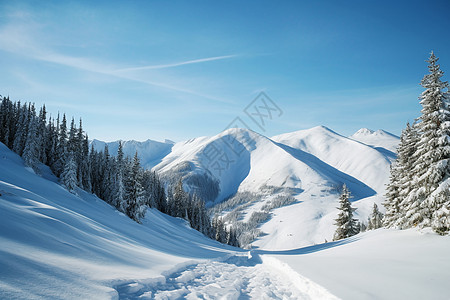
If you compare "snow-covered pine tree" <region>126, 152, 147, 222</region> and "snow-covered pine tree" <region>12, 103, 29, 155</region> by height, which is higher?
"snow-covered pine tree" <region>12, 103, 29, 155</region>

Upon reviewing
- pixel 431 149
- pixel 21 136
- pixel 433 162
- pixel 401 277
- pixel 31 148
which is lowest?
pixel 401 277

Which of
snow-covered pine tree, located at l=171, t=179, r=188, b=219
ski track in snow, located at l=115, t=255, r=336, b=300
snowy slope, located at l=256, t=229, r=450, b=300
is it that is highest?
snowy slope, located at l=256, t=229, r=450, b=300

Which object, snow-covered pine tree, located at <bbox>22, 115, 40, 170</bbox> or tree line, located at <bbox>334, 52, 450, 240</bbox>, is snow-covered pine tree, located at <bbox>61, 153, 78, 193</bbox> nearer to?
snow-covered pine tree, located at <bbox>22, 115, 40, 170</bbox>

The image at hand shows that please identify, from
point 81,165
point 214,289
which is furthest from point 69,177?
point 214,289

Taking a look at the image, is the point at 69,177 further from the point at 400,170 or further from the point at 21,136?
Answer: the point at 400,170

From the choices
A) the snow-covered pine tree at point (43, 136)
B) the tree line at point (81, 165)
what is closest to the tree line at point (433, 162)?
the tree line at point (81, 165)

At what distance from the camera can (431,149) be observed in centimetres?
1772

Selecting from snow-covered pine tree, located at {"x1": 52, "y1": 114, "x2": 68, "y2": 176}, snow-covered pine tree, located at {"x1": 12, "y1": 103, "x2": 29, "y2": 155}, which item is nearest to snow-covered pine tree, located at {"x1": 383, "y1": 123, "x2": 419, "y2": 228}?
snow-covered pine tree, located at {"x1": 52, "y1": 114, "x2": 68, "y2": 176}

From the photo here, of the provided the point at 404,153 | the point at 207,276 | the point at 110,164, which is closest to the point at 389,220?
the point at 404,153

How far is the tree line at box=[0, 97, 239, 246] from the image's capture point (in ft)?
130

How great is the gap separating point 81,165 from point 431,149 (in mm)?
58161

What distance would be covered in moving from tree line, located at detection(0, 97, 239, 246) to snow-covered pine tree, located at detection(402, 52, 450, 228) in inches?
1411

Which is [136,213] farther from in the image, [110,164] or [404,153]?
[404,153]

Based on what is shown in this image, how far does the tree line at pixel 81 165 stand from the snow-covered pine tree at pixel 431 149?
3584 centimetres
